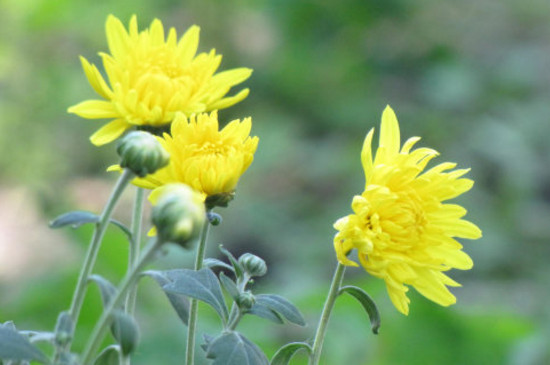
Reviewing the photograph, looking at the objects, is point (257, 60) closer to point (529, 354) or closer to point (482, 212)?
point (482, 212)

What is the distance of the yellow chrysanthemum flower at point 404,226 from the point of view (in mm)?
659

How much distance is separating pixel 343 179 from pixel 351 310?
126cm

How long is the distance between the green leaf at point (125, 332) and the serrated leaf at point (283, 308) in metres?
0.15

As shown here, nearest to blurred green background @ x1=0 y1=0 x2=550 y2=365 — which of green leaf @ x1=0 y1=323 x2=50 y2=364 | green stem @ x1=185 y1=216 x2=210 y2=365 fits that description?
green stem @ x1=185 y1=216 x2=210 y2=365

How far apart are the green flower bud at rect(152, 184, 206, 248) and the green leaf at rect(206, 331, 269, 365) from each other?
0.12 metres

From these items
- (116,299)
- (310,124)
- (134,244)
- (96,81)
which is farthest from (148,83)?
(310,124)

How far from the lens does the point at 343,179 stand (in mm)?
2893

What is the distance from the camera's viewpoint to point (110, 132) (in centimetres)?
73

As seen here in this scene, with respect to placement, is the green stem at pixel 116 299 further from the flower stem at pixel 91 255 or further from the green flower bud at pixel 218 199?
the green flower bud at pixel 218 199

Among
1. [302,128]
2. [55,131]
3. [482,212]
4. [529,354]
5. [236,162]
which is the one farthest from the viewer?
[302,128]

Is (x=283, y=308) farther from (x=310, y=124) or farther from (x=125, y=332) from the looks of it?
(x=310, y=124)

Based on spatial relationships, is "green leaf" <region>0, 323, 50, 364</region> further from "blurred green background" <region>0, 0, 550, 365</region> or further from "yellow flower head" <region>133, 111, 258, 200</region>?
"blurred green background" <region>0, 0, 550, 365</region>

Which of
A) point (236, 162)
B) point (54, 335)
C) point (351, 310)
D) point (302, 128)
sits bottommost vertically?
point (54, 335)

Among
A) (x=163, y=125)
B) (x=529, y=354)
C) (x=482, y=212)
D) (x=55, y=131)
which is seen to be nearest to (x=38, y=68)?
(x=55, y=131)
